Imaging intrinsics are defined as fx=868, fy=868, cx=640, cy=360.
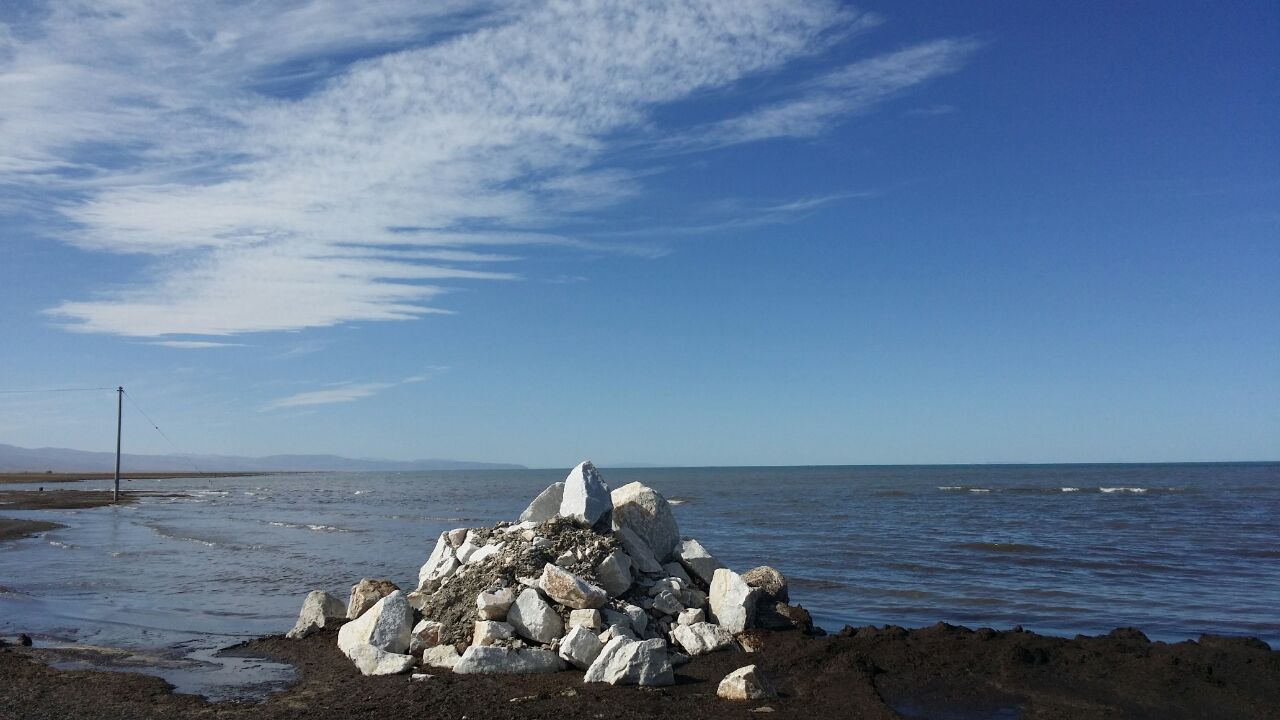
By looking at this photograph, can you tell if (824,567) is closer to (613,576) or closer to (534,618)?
(613,576)

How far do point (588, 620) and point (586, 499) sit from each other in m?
2.26

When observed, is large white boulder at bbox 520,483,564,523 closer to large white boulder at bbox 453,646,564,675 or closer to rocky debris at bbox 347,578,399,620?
rocky debris at bbox 347,578,399,620

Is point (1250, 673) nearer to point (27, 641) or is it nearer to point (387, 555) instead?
point (27, 641)

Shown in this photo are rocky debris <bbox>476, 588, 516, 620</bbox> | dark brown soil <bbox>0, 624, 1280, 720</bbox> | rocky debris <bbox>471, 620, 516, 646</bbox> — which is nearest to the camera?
dark brown soil <bbox>0, 624, 1280, 720</bbox>

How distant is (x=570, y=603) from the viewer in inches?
360

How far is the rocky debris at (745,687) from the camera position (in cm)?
766

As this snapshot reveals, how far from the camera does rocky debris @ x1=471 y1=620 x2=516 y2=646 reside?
872 cm

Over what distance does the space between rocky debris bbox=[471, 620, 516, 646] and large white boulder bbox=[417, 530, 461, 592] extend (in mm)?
1948

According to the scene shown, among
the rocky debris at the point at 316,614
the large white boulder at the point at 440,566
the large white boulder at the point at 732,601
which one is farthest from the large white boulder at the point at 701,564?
the rocky debris at the point at 316,614

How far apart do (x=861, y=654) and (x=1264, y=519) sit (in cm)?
2975

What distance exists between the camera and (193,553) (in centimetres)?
2138

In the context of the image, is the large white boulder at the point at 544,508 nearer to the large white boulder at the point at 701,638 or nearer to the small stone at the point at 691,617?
the small stone at the point at 691,617

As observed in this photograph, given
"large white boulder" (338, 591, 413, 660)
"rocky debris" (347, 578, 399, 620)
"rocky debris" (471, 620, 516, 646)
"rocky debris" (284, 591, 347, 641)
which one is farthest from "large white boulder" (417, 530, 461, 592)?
"rocky debris" (471, 620, 516, 646)

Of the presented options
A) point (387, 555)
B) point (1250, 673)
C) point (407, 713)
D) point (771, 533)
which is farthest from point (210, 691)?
point (771, 533)
